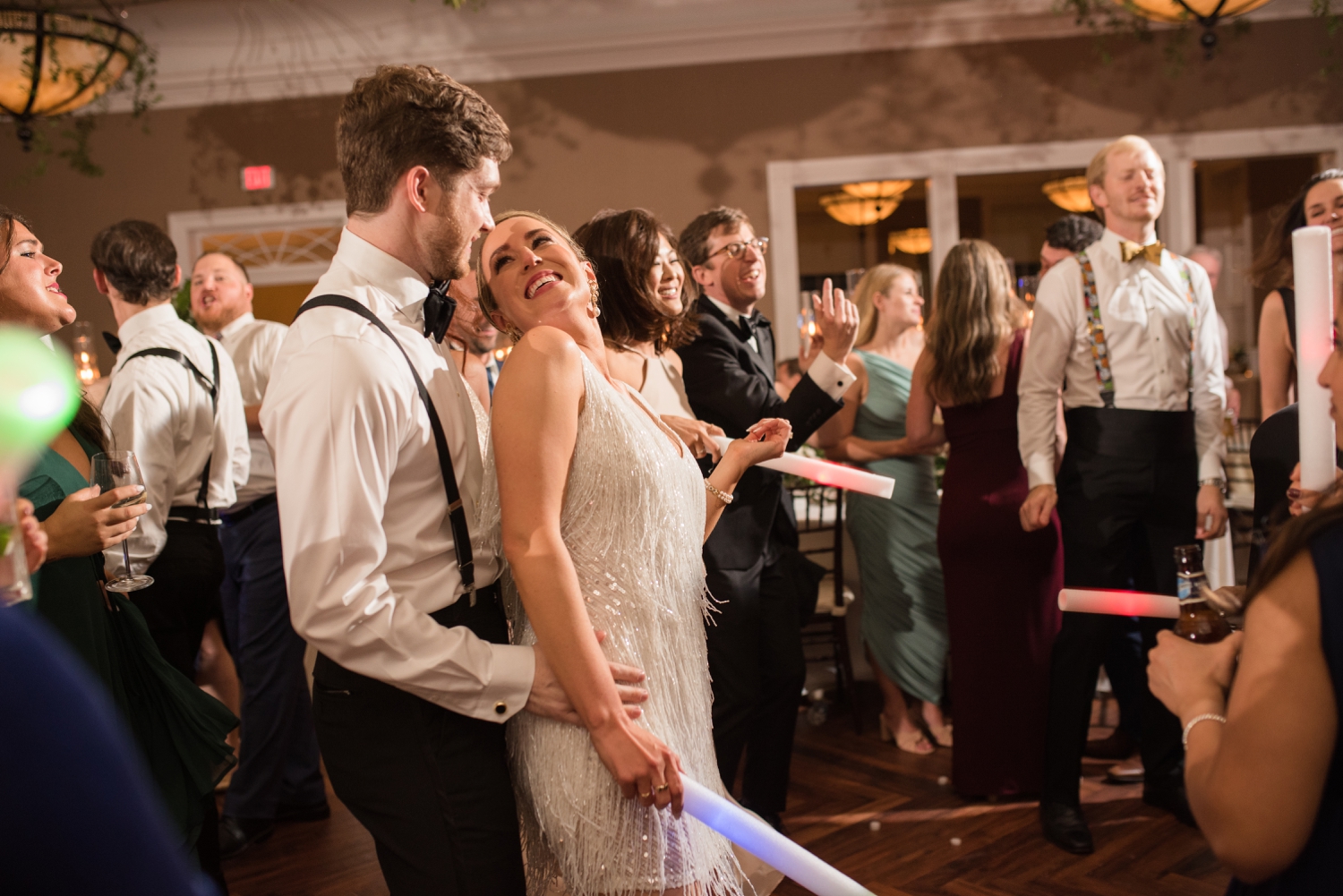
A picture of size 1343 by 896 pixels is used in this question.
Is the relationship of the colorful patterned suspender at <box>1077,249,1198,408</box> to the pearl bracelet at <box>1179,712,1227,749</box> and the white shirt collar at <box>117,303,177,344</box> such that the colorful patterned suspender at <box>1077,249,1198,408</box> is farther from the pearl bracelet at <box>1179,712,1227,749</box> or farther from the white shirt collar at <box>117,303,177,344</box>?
the white shirt collar at <box>117,303,177,344</box>

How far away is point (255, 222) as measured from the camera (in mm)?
6070

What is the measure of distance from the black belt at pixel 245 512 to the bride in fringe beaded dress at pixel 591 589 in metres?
2.04

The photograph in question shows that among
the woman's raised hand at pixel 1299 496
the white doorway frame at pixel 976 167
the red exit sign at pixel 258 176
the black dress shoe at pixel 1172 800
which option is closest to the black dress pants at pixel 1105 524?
the black dress shoe at pixel 1172 800

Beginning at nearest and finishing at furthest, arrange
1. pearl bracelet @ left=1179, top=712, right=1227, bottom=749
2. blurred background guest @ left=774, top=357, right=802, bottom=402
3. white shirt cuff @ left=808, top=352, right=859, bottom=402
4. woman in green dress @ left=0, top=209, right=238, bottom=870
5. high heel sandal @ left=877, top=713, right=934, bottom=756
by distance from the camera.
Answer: pearl bracelet @ left=1179, top=712, right=1227, bottom=749 < woman in green dress @ left=0, top=209, right=238, bottom=870 < white shirt cuff @ left=808, top=352, right=859, bottom=402 < high heel sandal @ left=877, top=713, right=934, bottom=756 < blurred background guest @ left=774, top=357, right=802, bottom=402

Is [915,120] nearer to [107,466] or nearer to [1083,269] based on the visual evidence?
[1083,269]

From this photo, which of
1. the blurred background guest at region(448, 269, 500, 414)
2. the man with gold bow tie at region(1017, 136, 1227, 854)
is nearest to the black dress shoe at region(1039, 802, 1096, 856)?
the man with gold bow tie at region(1017, 136, 1227, 854)

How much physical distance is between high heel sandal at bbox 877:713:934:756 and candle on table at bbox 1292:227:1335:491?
8.41ft

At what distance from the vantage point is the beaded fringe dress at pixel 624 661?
1.31 m

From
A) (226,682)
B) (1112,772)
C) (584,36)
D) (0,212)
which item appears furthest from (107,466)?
(584,36)

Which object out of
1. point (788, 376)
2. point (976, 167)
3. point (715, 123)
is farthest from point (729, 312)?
point (976, 167)

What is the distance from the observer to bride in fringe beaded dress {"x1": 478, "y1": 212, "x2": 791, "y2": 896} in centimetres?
127

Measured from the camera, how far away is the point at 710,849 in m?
1.39

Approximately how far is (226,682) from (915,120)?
4617 mm

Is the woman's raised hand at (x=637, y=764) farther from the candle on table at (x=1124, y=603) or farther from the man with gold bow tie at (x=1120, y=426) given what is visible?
the man with gold bow tie at (x=1120, y=426)
